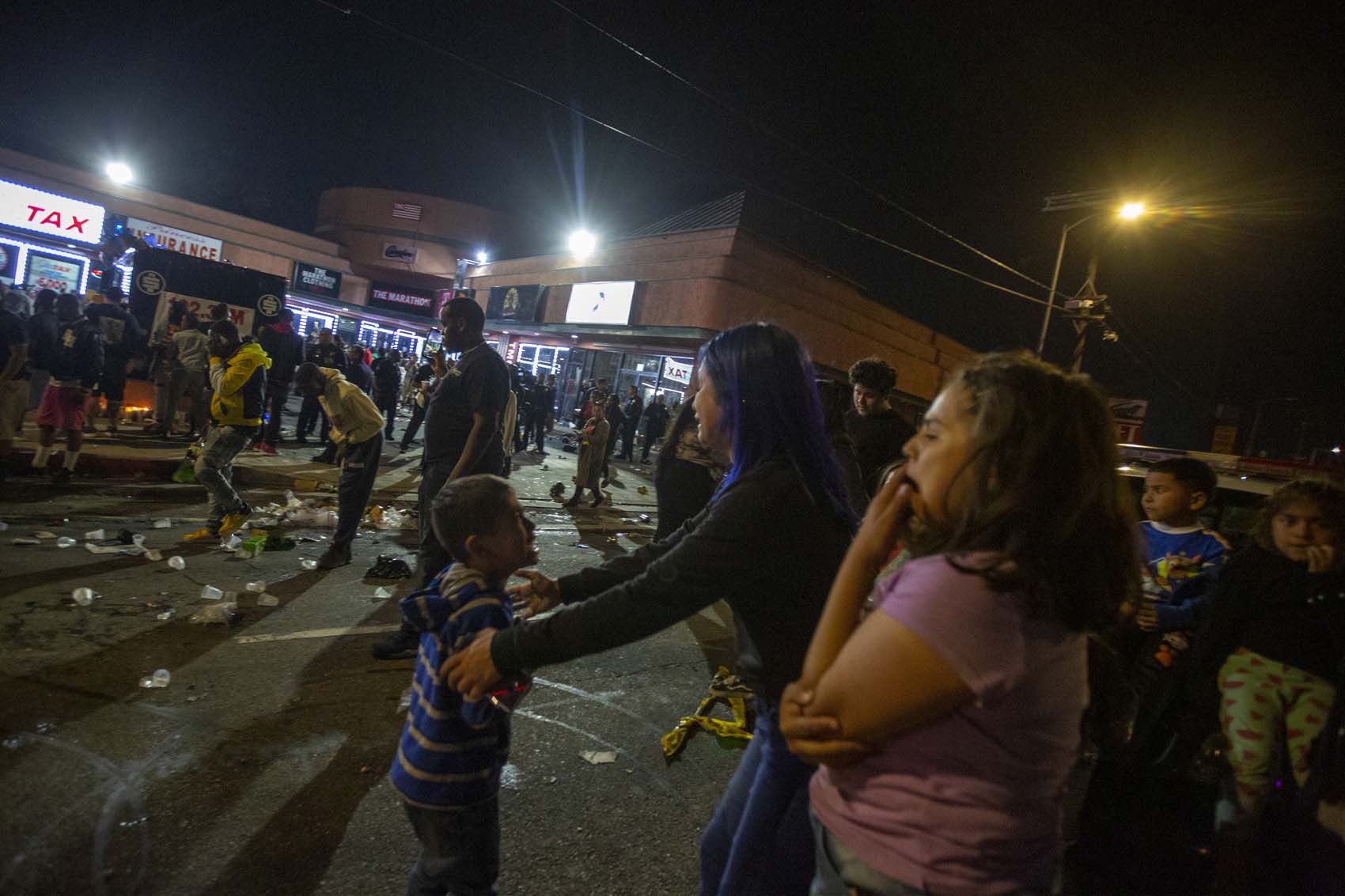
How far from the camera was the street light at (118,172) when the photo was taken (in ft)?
88.7

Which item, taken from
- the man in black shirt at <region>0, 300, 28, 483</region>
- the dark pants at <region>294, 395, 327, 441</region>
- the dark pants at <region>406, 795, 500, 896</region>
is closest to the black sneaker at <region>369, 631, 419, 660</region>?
the dark pants at <region>406, 795, 500, 896</region>

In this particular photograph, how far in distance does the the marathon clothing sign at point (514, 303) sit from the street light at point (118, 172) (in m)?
16.0

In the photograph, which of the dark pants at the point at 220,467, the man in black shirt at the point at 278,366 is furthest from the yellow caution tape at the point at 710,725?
the man in black shirt at the point at 278,366

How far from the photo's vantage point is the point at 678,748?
137 inches

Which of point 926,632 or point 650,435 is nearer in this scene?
point 926,632

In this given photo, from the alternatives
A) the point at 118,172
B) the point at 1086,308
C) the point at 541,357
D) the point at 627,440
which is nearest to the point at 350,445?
the point at 627,440

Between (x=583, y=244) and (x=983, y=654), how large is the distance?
2465 centimetres

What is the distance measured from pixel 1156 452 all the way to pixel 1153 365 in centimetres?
2591

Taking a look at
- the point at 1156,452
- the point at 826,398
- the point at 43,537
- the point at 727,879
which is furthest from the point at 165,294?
the point at 1156,452

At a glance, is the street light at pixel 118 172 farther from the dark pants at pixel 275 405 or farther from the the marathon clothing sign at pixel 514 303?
the dark pants at pixel 275 405

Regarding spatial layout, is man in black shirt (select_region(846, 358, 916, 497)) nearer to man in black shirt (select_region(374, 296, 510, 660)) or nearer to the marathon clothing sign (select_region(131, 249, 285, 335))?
man in black shirt (select_region(374, 296, 510, 660))

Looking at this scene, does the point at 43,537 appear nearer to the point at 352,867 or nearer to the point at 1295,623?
the point at 352,867

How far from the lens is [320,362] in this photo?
10.9 metres

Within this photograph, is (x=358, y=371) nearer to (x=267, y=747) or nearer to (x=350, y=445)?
(x=350, y=445)
